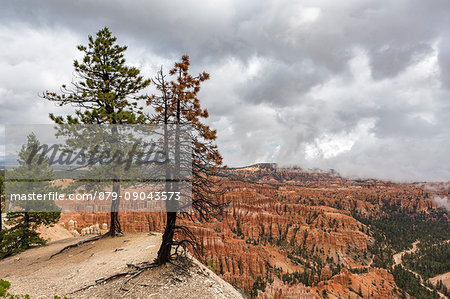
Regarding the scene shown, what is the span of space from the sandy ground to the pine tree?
227 cm

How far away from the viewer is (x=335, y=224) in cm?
10400

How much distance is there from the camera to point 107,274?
29.5 ft

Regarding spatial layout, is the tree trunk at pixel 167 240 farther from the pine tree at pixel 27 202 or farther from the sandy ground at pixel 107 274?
the pine tree at pixel 27 202

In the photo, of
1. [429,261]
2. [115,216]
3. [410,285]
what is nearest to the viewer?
[115,216]

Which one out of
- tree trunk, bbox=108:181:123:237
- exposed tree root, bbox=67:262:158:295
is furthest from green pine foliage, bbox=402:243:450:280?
exposed tree root, bbox=67:262:158:295

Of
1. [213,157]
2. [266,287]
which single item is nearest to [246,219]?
[266,287]

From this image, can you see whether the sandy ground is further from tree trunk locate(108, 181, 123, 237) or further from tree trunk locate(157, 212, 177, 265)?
tree trunk locate(108, 181, 123, 237)

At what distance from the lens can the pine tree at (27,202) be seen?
1606 cm

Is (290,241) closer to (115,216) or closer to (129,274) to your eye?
(115,216)

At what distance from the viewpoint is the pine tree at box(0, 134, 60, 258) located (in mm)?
16062

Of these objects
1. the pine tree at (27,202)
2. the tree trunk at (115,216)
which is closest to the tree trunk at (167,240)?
the tree trunk at (115,216)

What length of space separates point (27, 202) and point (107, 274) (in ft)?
42.2

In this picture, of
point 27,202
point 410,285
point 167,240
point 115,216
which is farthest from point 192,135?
point 410,285

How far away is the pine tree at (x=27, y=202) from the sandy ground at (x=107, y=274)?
227cm
